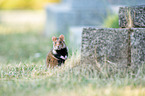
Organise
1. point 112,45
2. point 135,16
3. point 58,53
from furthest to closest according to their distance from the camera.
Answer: point 58,53, point 135,16, point 112,45

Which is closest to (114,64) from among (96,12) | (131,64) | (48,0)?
(131,64)

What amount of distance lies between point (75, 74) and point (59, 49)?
0.64m

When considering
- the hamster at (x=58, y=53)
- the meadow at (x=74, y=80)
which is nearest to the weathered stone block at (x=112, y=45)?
the meadow at (x=74, y=80)

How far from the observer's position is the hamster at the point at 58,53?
373cm

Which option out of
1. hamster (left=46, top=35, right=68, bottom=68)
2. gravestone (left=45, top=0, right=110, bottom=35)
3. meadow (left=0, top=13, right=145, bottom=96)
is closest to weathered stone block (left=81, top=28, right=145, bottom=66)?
meadow (left=0, top=13, right=145, bottom=96)

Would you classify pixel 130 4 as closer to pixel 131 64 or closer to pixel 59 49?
pixel 131 64

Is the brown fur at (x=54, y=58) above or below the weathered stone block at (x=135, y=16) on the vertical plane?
below

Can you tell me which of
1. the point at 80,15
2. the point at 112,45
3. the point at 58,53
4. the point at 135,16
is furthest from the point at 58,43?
the point at 80,15

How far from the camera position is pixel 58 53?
149 inches

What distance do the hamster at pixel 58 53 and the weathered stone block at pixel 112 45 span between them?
1.47 ft

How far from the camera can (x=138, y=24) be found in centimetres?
360

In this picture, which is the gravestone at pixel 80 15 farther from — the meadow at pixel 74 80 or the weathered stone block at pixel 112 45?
the weathered stone block at pixel 112 45

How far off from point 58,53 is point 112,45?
829 mm

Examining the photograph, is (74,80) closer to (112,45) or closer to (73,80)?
(73,80)
